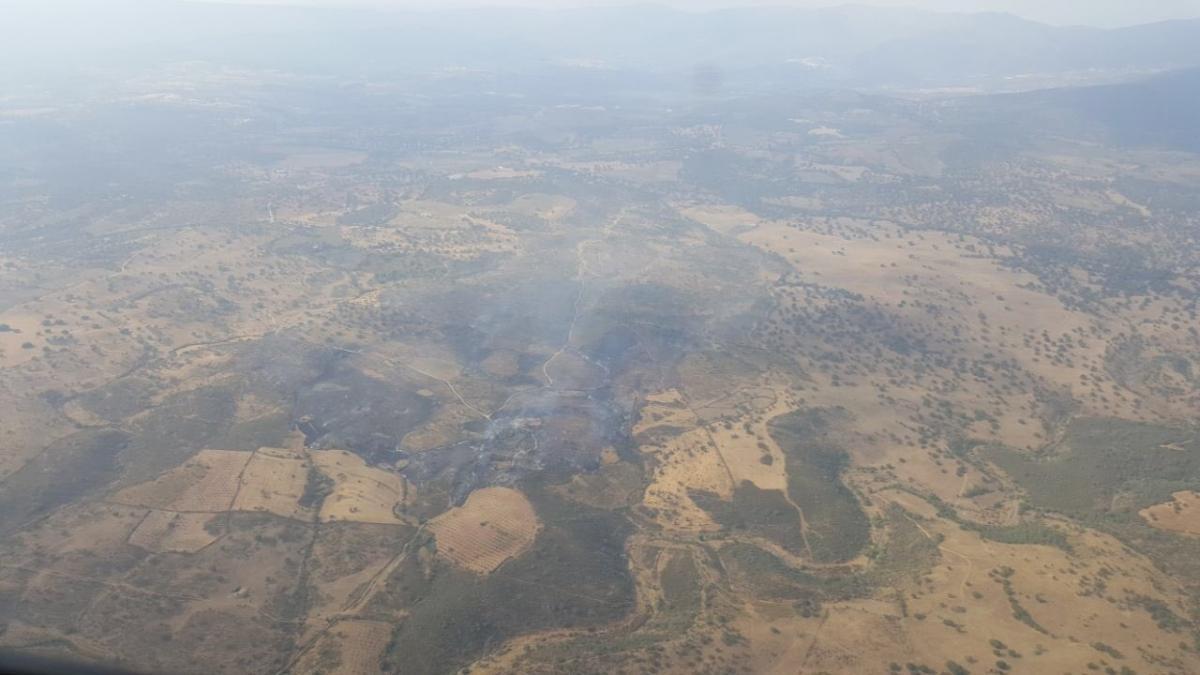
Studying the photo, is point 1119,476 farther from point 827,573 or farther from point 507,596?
point 507,596

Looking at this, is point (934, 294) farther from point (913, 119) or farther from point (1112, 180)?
point (913, 119)

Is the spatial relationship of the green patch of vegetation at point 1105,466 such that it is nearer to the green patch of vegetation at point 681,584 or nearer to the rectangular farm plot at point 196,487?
the green patch of vegetation at point 681,584

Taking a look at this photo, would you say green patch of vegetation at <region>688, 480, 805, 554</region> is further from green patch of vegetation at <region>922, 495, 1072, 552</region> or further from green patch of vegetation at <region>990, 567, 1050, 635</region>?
green patch of vegetation at <region>990, 567, 1050, 635</region>

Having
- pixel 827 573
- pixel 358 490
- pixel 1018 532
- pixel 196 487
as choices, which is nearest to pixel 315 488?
pixel 358 490

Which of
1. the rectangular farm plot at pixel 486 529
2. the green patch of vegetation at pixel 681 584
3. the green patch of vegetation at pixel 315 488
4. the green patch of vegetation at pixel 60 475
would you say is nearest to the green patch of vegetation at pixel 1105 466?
the green patch of vegetation at pixel 681 584

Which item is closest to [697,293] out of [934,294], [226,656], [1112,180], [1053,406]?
[934,294]

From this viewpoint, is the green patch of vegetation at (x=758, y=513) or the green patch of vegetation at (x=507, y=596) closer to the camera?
the green patch of vegetation at (x=507, y=596)

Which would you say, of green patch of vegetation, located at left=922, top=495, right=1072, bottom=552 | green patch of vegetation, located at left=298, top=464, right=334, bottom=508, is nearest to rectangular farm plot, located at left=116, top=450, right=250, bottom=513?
green patch of vegetation, located at left=298, top=464, right=334, bottom=508

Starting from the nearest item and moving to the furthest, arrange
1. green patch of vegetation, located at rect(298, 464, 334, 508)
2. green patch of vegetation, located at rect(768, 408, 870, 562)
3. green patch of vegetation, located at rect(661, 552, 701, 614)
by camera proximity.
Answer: green patch of vegetation, located at rect(661, 552, 701, 614) < green patch of vegetation, located at rect(768, 408, 870, 562) < green patch of vegetation, located at rect(298, 464, 334, 508)
